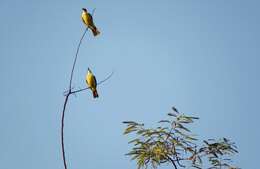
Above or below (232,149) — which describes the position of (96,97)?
above

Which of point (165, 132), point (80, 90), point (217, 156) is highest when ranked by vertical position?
point (80, 90)

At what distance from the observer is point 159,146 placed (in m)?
4.48

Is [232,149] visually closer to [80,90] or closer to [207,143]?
[207,143]

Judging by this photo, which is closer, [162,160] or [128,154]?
[162,160]

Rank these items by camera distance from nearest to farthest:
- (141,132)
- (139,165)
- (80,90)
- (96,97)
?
(80,90)
(96,97)
(139,165)
(141,132)

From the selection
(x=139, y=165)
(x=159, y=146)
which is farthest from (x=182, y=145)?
(x=139, y=165)

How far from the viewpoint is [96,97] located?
14.0 ft

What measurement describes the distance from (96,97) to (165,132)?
103 centimetres

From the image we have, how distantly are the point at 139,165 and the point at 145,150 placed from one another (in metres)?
0.23

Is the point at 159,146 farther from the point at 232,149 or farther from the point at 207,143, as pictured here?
the point at 232,149

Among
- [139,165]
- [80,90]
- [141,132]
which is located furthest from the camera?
[141,132]

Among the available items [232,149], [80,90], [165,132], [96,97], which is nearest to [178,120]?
[165,132]

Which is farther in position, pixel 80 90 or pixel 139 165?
pixel 139 165

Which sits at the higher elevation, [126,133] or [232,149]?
[126,133]
